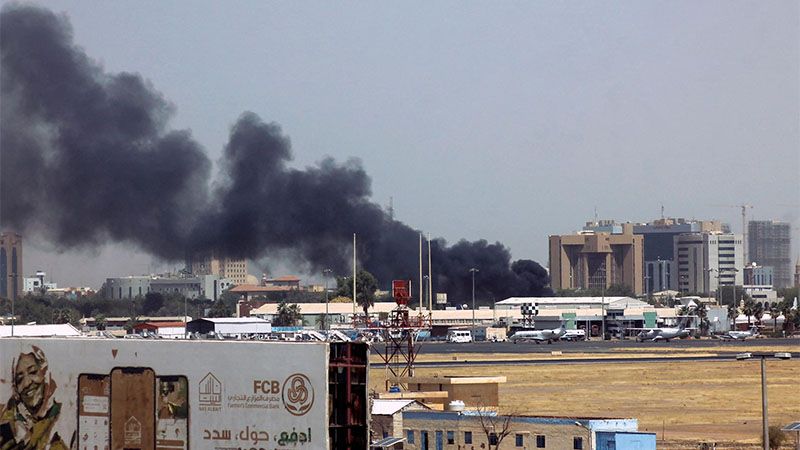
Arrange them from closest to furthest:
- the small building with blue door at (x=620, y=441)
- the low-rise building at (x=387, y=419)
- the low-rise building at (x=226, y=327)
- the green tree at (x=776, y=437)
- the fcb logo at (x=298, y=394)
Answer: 1. the fcb logo at (x=298, y=394)
2. the small building with blue door at (x=620, y=441)
3. the low-rise building at (x=387, y=419)
4. the green tree at (x=776, y=437)
5. the low-rise building at (x=226, y=327)

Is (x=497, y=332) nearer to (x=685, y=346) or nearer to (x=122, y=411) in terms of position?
(x=685, y=346)

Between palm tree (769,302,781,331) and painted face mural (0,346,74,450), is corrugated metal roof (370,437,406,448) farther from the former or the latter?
palm tree (769,302,781,331)

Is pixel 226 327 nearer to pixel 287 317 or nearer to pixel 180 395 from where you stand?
pixel 287 317

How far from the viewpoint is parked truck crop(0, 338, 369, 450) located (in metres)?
26.9

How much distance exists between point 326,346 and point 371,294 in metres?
162

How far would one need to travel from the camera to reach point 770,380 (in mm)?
79812

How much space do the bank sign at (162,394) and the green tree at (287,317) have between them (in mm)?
128317

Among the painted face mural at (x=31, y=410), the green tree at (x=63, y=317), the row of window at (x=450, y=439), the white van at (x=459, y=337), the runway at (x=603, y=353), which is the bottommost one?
the white van at (x=459, y=337)

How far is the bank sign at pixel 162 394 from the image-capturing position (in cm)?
2695

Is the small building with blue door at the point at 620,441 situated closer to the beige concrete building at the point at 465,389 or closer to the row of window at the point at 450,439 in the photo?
the row of window at the point at 450,439

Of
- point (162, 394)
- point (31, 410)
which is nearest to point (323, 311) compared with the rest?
point (31, 410)

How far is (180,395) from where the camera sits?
92.3 ft

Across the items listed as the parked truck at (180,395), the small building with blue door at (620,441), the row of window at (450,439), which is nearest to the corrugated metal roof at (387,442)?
the row of window at (450,439)

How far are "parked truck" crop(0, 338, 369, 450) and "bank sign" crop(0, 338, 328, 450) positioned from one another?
2 centimetres
